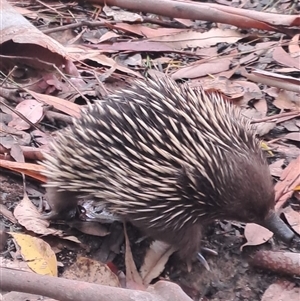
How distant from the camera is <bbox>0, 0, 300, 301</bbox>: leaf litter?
9.46ft

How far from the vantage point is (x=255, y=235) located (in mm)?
2961

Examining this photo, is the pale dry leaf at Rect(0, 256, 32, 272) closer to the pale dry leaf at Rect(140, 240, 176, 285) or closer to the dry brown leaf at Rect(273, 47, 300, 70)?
the pale dry leaf at Rect(140, 240, 176, 285)

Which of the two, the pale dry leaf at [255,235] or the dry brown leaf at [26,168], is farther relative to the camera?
the dry brown leaf at [26,168]

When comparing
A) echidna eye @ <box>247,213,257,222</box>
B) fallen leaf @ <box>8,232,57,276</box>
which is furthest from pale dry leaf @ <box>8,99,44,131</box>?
echidna eye @ <box>247,213,257,222</box>

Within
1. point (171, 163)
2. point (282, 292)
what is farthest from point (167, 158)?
point (282, 292)

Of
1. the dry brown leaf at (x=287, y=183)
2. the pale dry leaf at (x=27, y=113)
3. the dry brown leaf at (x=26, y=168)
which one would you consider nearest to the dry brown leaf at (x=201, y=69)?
the pale dry leaf at (x=27, y=113)

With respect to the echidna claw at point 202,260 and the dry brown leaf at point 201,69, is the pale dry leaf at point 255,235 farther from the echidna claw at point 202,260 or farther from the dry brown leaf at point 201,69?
the dry brown leaf at point 201,69

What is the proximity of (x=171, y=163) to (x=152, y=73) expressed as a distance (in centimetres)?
153

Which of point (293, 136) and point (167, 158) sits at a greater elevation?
point (167, 158)

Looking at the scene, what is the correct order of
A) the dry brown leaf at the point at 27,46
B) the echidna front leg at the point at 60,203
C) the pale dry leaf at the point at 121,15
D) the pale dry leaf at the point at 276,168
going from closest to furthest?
the echidna front leg at the point at 60,203
the pale dry leaf at the point at 276,168
the dry brown leaf at the point at 27,46
the pale dry leaf at the point at 121,15

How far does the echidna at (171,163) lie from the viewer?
2.53 meters

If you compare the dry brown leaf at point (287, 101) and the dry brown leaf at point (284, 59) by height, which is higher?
the dry brown leaf at point (284, 59)

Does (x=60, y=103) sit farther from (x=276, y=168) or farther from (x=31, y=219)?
(x=276, y=168)

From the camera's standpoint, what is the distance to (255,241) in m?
2.94
